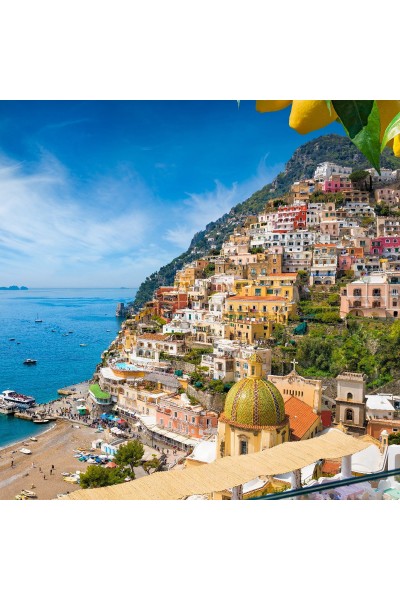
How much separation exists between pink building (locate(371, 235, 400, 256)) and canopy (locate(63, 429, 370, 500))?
946cm

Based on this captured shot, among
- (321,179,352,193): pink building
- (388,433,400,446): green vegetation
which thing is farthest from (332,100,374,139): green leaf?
(321,179,352,193): pink building

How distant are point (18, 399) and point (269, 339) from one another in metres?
5.29

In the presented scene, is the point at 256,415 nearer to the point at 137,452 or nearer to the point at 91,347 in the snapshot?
the point at 137,452

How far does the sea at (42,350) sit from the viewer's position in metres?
9.18

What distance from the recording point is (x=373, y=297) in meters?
8.10

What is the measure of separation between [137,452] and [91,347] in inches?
367

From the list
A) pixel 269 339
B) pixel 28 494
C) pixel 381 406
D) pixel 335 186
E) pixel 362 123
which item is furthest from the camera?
pixel 335 186

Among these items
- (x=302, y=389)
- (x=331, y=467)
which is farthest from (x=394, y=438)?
(x=331, y=467)

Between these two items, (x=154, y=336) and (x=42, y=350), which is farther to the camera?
(x=42, y=350)

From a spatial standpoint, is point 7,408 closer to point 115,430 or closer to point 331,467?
point 115,430

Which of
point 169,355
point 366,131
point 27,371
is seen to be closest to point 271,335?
point 169,355

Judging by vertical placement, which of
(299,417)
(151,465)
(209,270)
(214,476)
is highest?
(209,270)

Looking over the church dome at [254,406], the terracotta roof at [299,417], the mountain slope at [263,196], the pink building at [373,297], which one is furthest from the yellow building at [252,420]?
the mountain slope at [263,196]

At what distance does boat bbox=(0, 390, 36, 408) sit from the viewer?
9312 millimetres
